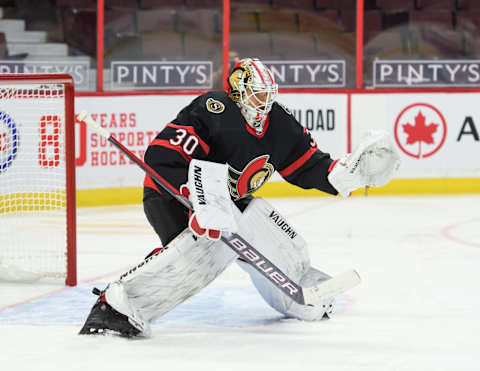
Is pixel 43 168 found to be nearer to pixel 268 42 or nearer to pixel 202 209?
pixel 202 209

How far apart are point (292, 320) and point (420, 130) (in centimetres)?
423

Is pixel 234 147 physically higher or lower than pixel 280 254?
higher

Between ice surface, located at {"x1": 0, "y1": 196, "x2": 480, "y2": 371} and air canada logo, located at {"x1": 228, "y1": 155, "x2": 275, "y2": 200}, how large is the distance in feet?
Result: 1.49

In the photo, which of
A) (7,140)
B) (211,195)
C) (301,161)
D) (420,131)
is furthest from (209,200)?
(420,131)

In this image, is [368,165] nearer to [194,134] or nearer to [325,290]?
[325,290]

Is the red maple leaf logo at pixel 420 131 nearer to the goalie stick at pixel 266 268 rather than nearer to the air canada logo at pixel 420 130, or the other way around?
the air canada logo at pixel 420 130

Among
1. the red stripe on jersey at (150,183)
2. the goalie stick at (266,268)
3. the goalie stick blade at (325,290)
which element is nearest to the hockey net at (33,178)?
the red stripe on jersey at (150,183)

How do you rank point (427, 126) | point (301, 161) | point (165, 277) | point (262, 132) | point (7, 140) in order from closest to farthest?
point (165, 277) → point (262, 132) → point (301, 161) → point (7, 140) → point (427, 126)

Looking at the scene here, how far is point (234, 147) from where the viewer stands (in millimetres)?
3174

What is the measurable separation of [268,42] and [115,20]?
1.27 m

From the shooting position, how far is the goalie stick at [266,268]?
307 centimetres

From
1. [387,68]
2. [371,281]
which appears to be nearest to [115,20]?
[387,68]

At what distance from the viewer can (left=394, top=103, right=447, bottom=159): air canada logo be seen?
734cm

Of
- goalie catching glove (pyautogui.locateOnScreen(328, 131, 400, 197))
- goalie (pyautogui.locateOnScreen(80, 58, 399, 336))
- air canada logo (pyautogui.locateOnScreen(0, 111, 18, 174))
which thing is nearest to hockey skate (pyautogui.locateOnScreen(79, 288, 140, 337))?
goalie (pyautogui.locateOnScreen(80, 58, 399, 336))
